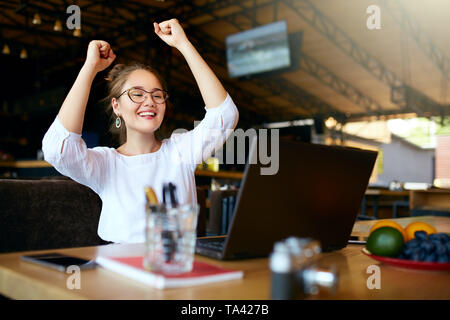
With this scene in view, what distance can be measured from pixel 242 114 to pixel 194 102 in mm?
2011

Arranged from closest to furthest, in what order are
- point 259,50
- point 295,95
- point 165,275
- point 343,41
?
point 165,275 → point 259,50 → point 343,41 → point 295,95

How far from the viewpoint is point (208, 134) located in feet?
5.02

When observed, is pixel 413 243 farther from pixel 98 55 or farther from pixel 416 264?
pixel 98 55

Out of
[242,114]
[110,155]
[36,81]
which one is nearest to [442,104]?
[242,114]

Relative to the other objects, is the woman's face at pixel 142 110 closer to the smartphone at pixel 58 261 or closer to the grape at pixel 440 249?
the smartphone at pixel 58 261

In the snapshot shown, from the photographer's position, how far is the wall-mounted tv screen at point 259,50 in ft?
23.7

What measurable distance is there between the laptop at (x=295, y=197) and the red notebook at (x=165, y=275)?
0.11m

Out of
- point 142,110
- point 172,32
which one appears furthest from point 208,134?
point 172,32

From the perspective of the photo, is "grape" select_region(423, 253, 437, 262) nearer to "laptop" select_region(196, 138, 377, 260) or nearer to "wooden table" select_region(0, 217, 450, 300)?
"wooden table" select_region(0, 217, 450, 300)

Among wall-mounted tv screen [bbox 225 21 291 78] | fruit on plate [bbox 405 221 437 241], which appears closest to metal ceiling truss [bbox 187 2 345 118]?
wall-mounted tv screen [bbox 225 21 291 78]

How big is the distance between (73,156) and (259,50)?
6603 millimetres

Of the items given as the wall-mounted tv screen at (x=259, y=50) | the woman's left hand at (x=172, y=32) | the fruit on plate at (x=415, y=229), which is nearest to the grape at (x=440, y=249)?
the fruit on plate at (x=415, y=229)
